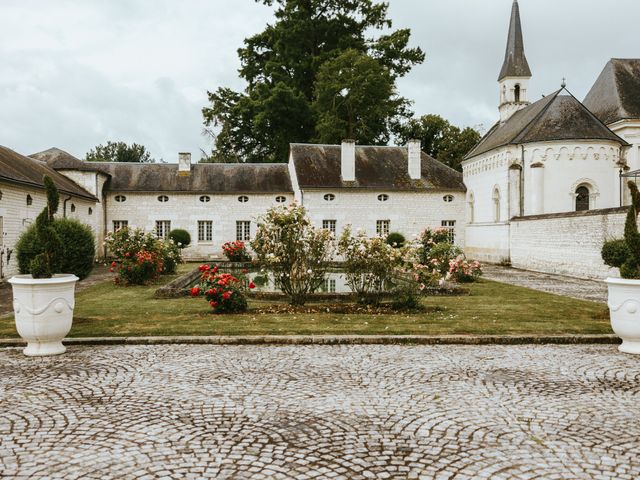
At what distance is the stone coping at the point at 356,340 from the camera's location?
769 centimetres

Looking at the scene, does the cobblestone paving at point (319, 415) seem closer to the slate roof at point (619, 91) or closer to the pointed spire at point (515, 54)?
the slate roof at point (619, 91)

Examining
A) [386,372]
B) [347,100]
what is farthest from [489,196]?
[386,372]

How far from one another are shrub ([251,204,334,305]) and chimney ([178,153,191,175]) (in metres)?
21.2

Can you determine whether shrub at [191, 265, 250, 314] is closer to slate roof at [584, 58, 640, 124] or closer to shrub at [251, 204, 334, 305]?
shrub at [251, 204, 334, 305]

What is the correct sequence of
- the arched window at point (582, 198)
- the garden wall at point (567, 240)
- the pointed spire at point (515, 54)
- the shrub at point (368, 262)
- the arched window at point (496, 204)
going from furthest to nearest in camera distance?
the pointed spire at point (515, 54) → the arched window at point (496, 204) → the arched window at point (582, 198) → the garden wall at point (567, 240) → the shrub at point (368, 262)

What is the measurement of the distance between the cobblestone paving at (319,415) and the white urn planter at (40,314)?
310mm

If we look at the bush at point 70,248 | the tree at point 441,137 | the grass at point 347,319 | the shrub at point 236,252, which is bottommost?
the grass at point 347,319

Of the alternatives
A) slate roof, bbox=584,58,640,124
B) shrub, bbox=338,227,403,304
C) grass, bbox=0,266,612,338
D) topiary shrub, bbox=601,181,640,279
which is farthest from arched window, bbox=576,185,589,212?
topiary shrub, bbox=601,181,640,279

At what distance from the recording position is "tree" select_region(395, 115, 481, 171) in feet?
137

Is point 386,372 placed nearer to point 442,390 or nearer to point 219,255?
point 442,390

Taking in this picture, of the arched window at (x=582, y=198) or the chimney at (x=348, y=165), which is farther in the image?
the chimney at (x=348, y=165)

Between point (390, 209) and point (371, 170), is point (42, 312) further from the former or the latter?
point (371, 170)

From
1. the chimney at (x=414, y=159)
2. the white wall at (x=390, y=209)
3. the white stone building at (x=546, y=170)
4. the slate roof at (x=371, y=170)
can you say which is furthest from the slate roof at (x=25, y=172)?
the white stone building at (x=546, y=170)

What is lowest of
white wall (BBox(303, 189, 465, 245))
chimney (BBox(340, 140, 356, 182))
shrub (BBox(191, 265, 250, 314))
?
shrub (BBox(191, 265, 250, 314))
